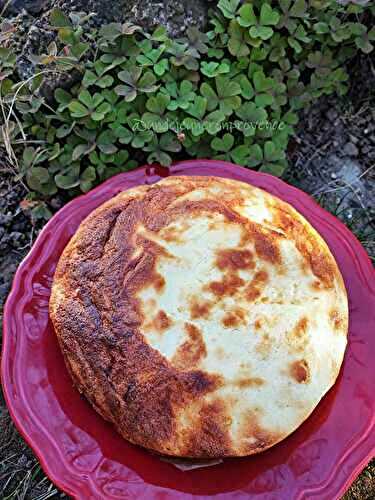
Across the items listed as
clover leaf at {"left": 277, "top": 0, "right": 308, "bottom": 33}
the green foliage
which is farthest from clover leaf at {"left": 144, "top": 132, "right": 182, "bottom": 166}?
clover leaf at {"left": 277, "top": 0, "right": 308, "bottom": 33}

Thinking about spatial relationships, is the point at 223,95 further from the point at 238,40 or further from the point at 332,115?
the point at 332,115

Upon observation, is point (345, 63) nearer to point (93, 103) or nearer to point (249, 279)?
point (93, 103)

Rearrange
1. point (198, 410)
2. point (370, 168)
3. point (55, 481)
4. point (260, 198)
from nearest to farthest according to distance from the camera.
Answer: point (198, 410) < point (55, 481) < point (260, 198) < point (370, 168)

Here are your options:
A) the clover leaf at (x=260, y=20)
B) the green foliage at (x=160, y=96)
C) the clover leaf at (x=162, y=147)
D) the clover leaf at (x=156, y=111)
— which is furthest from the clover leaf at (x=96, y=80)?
the clover leaf at (x=260, y=20)

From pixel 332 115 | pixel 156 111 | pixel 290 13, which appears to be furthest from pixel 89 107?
pixel 332 115

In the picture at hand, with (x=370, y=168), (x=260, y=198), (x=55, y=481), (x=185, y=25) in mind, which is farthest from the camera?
(x=370, y=168)

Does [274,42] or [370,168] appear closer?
[274,42]

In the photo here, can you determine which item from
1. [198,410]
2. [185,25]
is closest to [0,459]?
[198,410]

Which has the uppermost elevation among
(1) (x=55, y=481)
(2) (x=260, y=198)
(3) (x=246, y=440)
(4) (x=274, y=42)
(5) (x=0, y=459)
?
(4) (x=274, y=42)
